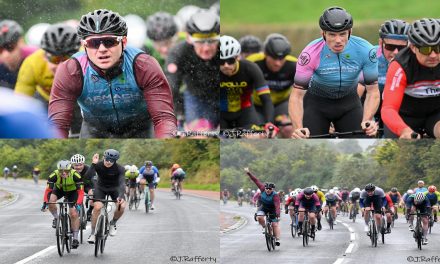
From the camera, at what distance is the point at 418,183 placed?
81.5 feet

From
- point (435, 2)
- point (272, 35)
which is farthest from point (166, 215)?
point (435, 2)

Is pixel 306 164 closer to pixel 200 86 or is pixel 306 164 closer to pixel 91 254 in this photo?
pixel 200 86

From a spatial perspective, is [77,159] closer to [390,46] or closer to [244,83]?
[244,83]

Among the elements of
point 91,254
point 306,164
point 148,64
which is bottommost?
point 91,254

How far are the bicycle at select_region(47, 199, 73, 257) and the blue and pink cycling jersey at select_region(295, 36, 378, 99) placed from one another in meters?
4.51

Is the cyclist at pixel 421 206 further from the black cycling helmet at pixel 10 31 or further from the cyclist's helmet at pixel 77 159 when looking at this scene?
the black cycling helmet at pixel 10 31

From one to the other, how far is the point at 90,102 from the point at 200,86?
1.81m

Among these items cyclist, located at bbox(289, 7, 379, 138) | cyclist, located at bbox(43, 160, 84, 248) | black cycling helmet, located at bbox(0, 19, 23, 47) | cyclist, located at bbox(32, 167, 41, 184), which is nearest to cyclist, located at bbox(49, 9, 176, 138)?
cyclist, located at bbox(43, 160, 84, 248)

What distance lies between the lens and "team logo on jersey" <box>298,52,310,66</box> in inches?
936

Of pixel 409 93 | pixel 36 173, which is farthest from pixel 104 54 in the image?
pixel 409 93

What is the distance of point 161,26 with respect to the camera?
24.2m

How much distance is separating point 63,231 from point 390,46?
6138 millimetres

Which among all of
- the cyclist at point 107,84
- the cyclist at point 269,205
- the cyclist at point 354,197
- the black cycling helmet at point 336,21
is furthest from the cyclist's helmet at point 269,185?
the black cycling helmet at point 336,21

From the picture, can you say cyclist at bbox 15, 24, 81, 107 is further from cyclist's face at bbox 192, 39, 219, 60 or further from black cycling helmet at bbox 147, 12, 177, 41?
cyclist's face at bbox 192, 39, 219, 60
